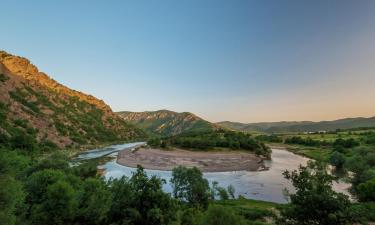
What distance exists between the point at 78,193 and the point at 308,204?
23.4m

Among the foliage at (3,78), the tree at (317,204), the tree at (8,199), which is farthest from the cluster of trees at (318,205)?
the foliage at (3,78)

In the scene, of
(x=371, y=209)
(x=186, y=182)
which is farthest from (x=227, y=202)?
(x=371, y=209)

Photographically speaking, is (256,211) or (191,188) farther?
(191,188)

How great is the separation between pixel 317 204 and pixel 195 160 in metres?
92.2

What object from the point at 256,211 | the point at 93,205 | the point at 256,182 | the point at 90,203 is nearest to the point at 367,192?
the point at 256,211

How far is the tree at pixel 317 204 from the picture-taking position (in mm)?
15539

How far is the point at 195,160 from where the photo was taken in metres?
107

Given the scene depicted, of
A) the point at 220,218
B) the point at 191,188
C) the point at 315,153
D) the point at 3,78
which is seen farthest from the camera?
the point at 3,78

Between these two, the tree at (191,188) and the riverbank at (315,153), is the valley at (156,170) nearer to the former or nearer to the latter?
the tree at (191,188)

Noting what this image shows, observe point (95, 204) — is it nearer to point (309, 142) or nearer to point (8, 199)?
point (8, 199)

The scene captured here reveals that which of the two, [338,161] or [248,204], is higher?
[338,161]

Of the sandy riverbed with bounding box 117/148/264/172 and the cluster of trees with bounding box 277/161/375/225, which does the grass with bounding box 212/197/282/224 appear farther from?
the sandy riverbed with bounding box 117/148/264/172

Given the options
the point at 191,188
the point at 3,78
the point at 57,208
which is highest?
the point at 3,78

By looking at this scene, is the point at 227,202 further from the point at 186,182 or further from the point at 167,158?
the point at 167,158
